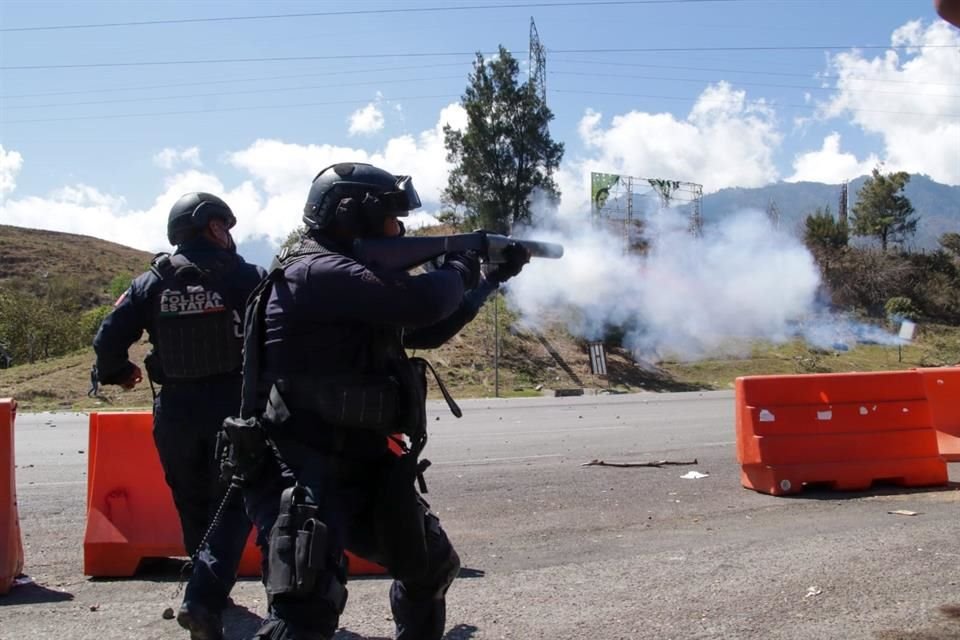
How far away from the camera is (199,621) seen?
3727 millimetres

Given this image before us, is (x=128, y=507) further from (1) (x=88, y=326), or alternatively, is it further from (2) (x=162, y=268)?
(1) (x=88, y=326)

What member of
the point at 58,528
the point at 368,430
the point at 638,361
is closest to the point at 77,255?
the point at 638,361

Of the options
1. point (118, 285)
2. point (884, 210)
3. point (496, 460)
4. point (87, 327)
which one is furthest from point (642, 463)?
point (884, 210)

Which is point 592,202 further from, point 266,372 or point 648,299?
point 266,372

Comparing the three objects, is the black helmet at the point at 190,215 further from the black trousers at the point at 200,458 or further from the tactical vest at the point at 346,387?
the tactical vest at the point at 346,387

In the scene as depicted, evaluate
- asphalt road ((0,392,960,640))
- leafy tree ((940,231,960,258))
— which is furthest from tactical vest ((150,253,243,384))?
leafy tree ((940,231,960,258))

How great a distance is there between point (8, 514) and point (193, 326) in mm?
1978

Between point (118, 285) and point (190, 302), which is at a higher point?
point (118, 285)

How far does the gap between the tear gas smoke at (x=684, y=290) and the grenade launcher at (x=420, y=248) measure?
23.5m

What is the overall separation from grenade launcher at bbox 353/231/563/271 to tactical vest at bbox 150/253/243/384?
127 cm

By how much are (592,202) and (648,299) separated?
8245 mm

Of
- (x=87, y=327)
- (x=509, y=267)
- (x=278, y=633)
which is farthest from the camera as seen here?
(x=87, y=327)

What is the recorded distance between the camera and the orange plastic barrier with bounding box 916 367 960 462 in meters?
8.89

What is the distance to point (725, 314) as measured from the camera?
31422 millimetres
